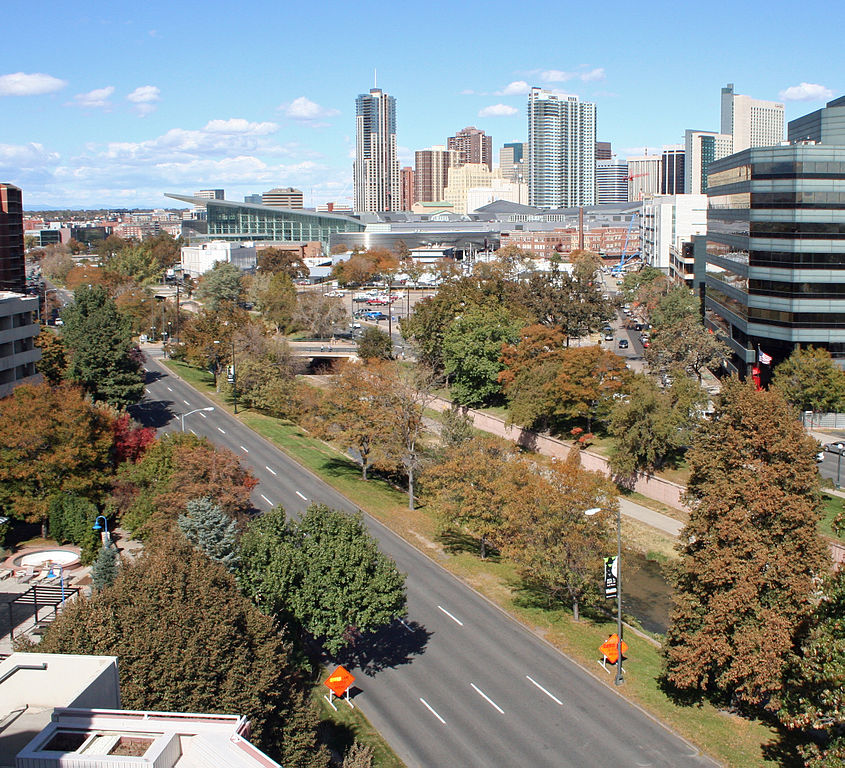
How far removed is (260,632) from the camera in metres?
22.0

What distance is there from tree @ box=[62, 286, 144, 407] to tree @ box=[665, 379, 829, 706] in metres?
41.6

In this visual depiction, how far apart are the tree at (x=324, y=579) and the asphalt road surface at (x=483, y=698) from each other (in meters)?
1.96

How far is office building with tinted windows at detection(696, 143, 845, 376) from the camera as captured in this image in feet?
181

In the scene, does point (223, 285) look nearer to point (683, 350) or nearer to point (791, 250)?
point (683, 350)

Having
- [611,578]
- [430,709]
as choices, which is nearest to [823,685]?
[611,578]

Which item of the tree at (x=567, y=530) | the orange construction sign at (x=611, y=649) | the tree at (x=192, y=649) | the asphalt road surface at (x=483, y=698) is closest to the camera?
the tree at (x=192, y=649)

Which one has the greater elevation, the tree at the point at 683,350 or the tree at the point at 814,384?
the tree at the point at 683,350

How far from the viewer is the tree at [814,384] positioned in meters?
52.6


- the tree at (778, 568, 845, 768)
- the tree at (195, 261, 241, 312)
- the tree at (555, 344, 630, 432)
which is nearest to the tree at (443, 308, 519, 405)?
the tree at (555, 344, 630, 432)

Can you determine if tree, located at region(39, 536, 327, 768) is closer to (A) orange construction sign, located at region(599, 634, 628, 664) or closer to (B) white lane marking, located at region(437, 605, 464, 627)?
(B) white lane marking, located at region(437, 605, 464, 627)

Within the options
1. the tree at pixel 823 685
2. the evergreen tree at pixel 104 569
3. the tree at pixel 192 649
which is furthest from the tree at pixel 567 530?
the evergreen tree at pixel 104 569

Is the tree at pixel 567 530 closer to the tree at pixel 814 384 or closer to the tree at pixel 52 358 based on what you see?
the tree at pixel 814 384

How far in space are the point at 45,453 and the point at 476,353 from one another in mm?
34086

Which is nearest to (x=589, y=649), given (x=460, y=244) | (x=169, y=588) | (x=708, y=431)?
(x=708, y=431)
